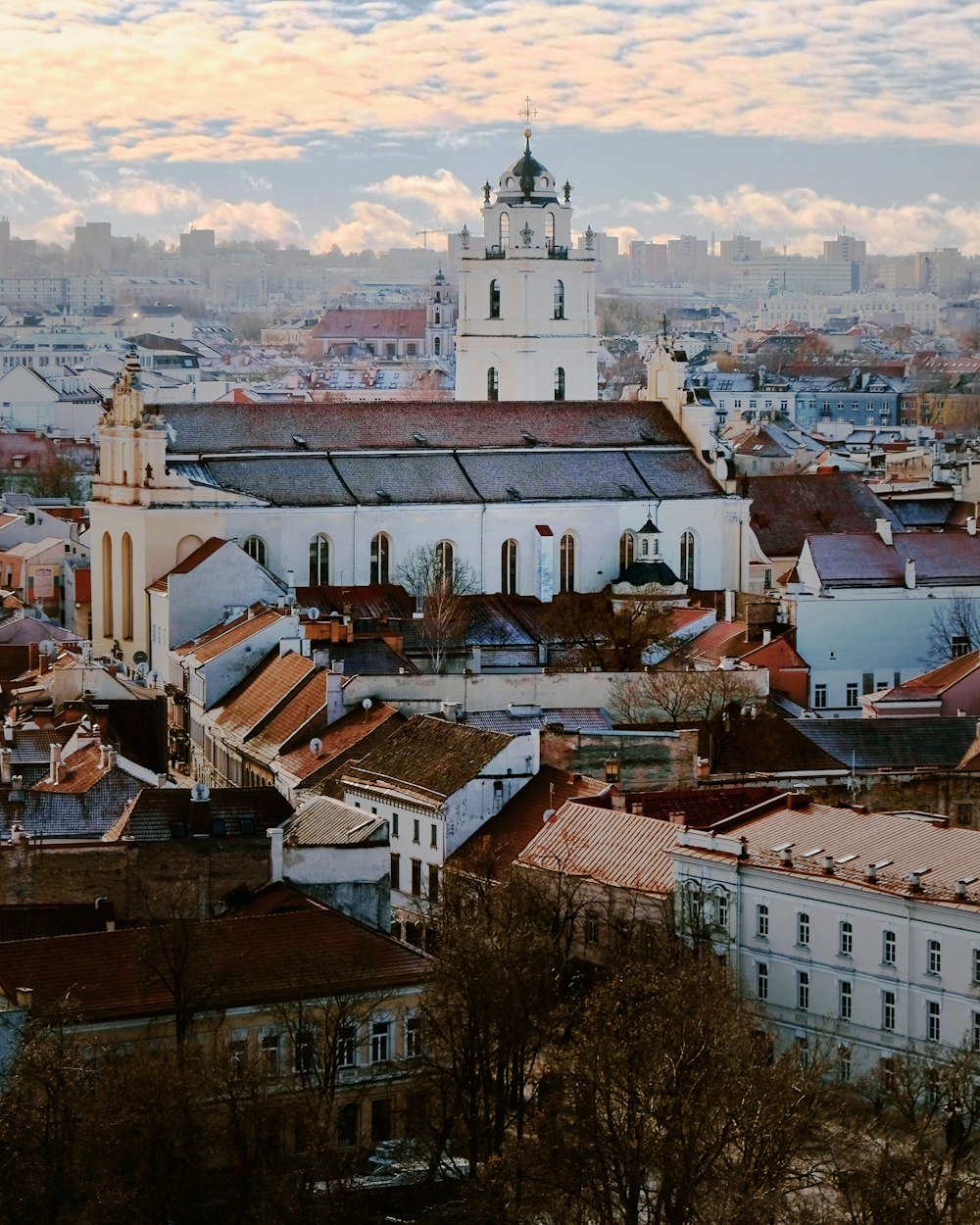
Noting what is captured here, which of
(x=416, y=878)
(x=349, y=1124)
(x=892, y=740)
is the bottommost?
(x=349, y=1124)

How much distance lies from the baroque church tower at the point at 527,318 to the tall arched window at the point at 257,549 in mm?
13921

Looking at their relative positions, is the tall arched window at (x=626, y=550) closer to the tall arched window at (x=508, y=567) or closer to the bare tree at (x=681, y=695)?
the tall arched window at (x=508, y=567)

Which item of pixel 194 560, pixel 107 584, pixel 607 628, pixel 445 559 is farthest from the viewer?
pixel 107 584

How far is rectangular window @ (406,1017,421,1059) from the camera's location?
36.4 meters

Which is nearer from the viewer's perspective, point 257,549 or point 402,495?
point 257,549

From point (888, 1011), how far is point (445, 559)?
1327 inches

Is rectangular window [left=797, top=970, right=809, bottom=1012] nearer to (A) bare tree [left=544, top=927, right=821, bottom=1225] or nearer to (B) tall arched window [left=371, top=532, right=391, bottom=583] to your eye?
(A) bare tree [left=544, top=927, right=821, bottom=1225]

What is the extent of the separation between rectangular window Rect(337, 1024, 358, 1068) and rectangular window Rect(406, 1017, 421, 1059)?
686 millimetres

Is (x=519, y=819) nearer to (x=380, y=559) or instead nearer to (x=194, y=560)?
(x=194, y=560)

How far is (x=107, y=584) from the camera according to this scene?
2763 inches

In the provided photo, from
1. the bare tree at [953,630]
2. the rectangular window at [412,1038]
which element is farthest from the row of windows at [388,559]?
the rectangular window at [412,1038]

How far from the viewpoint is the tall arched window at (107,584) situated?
69938 millimetres

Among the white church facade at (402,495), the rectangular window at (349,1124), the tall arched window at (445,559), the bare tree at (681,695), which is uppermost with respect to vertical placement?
the white church facade at (402,495)

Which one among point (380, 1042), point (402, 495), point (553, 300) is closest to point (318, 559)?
point (402, 495)
